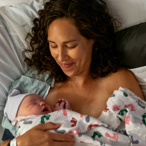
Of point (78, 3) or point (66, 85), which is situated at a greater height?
point (78, 3)

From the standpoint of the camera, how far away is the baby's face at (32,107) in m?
1.39

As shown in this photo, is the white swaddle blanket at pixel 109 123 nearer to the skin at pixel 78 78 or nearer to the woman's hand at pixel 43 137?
the woman's hand at pixel 43 137

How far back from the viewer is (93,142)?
1272 millimetres

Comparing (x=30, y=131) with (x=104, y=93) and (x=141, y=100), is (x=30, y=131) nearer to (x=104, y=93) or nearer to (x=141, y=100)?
(x=104, y=93)

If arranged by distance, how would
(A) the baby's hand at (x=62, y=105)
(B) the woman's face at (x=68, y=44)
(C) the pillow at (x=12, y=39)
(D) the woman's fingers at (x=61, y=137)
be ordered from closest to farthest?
(D) the woman's fingers at (x=61, y=137)
(B) the woman's face at (x=68, y=44)
(A) the baby's hand at (x=62, y=105)
(C) the pillow at (x=12, y=39)

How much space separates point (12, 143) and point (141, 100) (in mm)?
824

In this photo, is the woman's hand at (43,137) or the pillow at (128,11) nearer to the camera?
the woman's hand at (43,137)

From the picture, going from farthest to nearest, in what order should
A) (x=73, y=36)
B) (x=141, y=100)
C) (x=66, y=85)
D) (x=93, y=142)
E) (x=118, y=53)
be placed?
(x=66, y=85), (x=118, y=53), (x=141, y=100), (x=73, y=36), (x=93, y=142)

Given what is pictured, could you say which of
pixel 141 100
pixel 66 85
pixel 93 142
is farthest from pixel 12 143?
pixel 141 100

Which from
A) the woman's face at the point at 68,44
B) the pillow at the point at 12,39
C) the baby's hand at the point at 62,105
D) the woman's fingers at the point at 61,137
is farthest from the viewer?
the pillow at the point at 12,39

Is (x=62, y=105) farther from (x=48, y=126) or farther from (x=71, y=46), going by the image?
(x=71, y=46)

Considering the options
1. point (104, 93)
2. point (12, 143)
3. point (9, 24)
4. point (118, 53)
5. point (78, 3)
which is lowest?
point (12, 143)

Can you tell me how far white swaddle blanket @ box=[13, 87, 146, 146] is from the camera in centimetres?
131

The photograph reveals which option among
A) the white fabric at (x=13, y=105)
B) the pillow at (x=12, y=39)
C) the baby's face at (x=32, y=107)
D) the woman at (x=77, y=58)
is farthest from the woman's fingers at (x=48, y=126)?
the pillow at (x=12, y=39)
